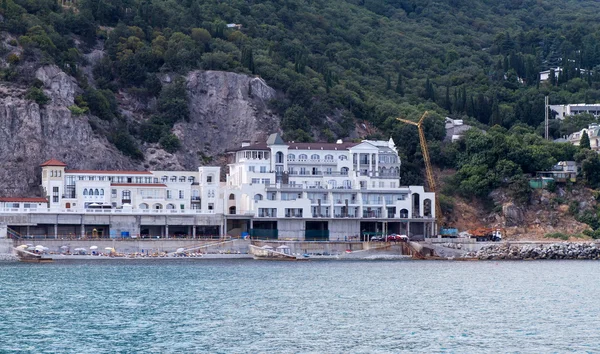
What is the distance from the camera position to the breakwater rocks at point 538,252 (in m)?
105

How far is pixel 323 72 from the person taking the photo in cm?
15738

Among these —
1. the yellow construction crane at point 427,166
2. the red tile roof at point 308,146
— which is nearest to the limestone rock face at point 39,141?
the red tile roof at point 308,146

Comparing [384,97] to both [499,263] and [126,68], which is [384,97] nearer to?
[126,68]

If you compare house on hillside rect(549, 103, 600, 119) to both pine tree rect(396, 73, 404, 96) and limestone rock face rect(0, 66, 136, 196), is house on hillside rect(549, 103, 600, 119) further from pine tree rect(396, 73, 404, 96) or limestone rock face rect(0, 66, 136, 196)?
limestone rock face rect(0, 66, 136, 196)

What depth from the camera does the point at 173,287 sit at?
7100cm

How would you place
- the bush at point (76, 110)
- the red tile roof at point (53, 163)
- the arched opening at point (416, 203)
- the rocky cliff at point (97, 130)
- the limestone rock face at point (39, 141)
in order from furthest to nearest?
the bush at point (76, 110) → the arched opening at point (416, 203) → the rocky cliff at point (97, 130) → the limestone rock face at point (39, 141) → the red tile roof at point (53, 163)

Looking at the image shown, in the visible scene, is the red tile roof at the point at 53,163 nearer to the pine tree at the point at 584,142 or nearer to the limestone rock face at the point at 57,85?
the limestone rock face at the point at 57,85

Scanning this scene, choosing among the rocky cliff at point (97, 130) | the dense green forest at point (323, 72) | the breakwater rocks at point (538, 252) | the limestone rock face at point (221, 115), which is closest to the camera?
the breakwater rocks at point (538, 252)

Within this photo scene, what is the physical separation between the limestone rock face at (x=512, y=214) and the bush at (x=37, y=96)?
47.7m

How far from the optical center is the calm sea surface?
47.7 m

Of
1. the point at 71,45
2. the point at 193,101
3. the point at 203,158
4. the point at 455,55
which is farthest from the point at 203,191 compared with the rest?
the point at 455,55

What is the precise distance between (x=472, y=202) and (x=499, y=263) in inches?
934

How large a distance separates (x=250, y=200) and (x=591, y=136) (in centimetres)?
4980

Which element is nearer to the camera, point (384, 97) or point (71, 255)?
point (71, 255)
